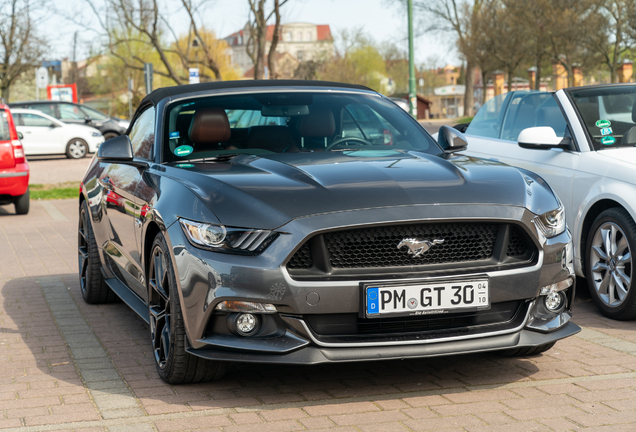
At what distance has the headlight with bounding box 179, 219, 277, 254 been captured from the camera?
3594 millimetres

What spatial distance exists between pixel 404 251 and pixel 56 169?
19.7 m

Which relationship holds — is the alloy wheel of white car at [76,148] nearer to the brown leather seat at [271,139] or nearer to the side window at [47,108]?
the side window at [47,108]

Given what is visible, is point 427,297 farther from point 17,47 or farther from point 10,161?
point 17,47

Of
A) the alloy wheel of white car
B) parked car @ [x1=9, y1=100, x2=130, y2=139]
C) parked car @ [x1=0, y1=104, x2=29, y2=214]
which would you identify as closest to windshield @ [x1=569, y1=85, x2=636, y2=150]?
parked car @ [x1=0, y1=104, x2=29, y2=214]

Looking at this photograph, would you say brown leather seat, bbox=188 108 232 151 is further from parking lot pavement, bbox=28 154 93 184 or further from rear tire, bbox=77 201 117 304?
parking lot pavement, bbox=28 154 93 184

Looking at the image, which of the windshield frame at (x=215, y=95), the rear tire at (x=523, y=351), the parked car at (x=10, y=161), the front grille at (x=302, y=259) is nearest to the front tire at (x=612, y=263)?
the rear tire at (x=523, y=351)

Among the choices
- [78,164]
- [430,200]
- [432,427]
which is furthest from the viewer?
[78,164]

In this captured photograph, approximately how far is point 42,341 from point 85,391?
4.17 feet

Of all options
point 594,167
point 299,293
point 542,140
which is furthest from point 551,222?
point 542,140

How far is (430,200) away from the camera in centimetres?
371

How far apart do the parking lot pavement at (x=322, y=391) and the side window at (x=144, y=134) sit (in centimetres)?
119

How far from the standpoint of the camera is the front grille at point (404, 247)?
3635 millimetres

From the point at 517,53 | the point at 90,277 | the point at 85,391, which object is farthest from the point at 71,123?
the point at 517,53

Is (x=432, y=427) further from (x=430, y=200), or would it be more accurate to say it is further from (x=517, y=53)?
(x=517, y=53)
